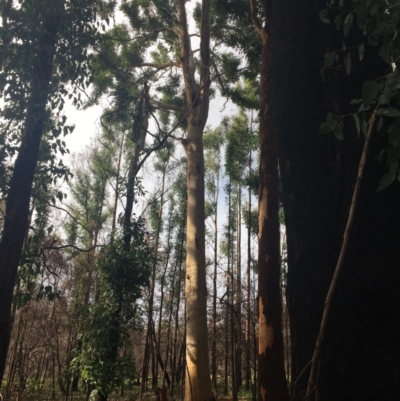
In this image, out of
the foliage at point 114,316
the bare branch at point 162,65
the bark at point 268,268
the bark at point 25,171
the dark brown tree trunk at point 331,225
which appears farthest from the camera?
the bare branch at point 162,65

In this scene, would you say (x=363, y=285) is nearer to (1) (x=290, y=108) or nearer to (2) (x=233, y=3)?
(1) (x=290, y=108)

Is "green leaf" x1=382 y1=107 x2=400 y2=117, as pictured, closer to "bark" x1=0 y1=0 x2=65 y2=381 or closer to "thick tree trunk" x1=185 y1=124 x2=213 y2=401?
"bark" x1=0 y1=0 x2=65 y2=381

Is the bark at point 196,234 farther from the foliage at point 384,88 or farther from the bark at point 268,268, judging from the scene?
the foliage at point 384,88

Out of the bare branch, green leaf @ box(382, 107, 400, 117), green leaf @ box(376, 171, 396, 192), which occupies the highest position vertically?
the bare branch

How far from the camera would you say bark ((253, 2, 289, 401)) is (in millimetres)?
Result: 5598

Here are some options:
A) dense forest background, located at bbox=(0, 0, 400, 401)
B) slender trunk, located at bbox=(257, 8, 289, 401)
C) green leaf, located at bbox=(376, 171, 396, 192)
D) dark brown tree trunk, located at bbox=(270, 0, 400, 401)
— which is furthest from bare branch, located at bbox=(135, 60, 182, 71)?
green leaf, located at bbox=(376, 171, 396, 192)

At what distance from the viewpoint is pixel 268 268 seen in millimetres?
6129

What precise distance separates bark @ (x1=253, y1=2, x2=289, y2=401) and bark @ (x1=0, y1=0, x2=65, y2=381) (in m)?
2.58

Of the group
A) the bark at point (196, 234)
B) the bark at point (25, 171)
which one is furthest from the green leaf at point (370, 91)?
the bark at point (196, 234)

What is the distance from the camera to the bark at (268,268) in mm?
5598

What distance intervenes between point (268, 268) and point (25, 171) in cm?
354

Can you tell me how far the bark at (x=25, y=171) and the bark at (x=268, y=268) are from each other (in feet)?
8.45

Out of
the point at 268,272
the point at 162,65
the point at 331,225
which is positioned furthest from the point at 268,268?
the point at 162,65

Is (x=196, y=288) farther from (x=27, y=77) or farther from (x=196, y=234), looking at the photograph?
(x=27, y=77)
